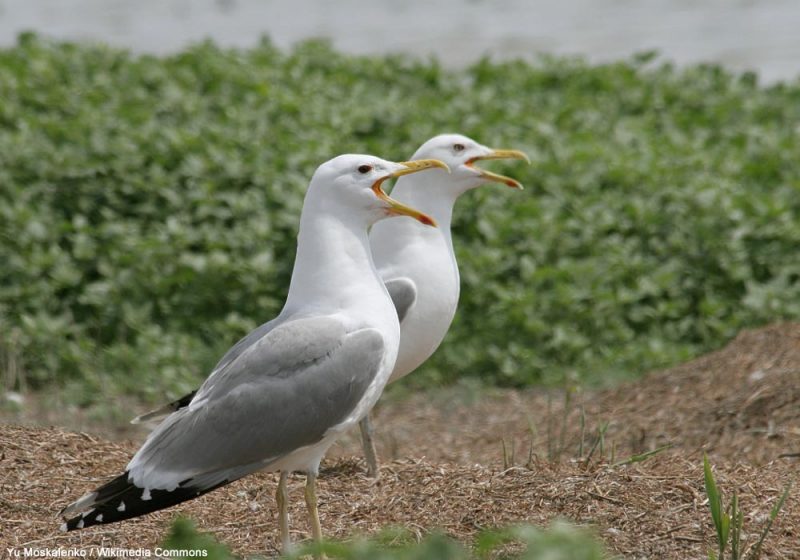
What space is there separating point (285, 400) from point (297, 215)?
167 inches

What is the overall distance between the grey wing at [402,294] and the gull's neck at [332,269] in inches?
33.0

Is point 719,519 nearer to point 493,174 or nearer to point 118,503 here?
point 118,503

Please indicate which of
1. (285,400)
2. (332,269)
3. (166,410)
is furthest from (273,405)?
(166,410)

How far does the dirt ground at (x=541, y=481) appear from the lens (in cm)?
427

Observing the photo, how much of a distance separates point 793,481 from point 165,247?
14.5 feet

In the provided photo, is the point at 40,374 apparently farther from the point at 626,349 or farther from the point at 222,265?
the point at 626,349

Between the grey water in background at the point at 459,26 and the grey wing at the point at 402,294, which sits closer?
the grey wing at the point at 402,294

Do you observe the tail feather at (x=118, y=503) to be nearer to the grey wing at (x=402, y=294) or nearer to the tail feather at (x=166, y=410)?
the tail feather at (x=166, y=410)

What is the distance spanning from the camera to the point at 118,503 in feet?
12.8

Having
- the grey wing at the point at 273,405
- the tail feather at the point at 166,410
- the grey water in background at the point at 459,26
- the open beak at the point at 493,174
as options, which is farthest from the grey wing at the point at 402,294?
the grey water in background at the point at 459,26

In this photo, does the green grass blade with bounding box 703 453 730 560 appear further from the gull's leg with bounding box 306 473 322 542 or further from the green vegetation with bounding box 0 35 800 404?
the green vegetation with bounding box 0 35 800 404

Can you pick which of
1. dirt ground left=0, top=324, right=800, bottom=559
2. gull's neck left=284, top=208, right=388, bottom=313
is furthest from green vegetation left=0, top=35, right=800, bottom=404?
gull's neck left=284, top=208, right=388, bottom=313

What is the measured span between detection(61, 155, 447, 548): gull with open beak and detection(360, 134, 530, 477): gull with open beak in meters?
0.95

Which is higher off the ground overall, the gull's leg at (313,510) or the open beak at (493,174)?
the open beak at (493,174)
